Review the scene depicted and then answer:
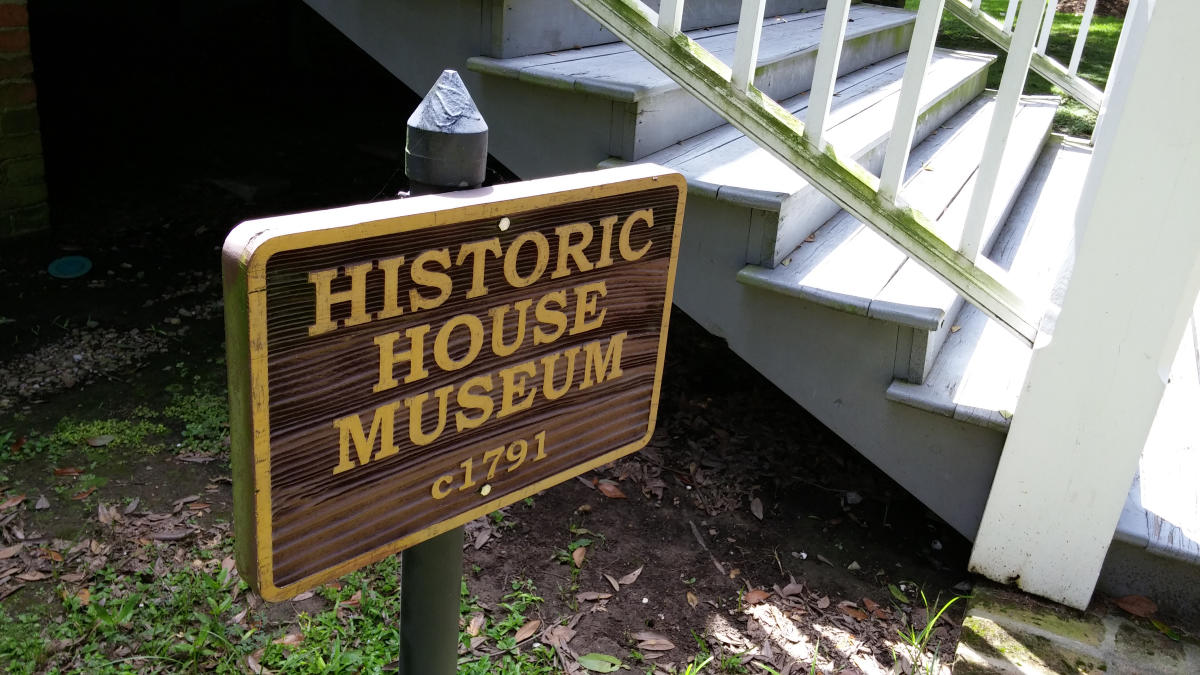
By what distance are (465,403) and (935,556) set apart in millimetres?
2161

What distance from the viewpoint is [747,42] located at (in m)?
2.53

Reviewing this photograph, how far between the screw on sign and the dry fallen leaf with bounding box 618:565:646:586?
4.38ft

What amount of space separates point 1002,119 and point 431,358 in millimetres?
1833

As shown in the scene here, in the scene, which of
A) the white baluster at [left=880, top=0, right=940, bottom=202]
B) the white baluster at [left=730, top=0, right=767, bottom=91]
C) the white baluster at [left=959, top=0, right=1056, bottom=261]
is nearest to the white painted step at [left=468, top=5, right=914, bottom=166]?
the white baluster at [left=730, top=0, right=767, bottom=91]

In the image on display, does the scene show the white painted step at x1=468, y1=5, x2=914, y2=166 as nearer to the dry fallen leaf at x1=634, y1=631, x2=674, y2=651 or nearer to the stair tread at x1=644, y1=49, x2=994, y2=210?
the stair tread at x1=644, y1=49, x2=994, y2=210

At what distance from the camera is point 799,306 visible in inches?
107

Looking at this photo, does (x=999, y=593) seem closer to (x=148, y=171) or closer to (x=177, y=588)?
(x=177, y=588)

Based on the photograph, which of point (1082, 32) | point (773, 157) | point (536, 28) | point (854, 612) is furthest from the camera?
point (1082, 32)

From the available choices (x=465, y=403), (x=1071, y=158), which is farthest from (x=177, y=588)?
(x=1071, y=158)

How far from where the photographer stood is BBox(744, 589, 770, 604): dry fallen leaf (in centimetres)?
260

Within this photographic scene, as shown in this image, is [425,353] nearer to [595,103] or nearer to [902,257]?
[595,103]

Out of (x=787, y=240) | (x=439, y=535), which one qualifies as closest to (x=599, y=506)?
(x=787, y=240)

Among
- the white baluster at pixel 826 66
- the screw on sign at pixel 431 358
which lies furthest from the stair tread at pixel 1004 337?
the screw on sign at pixel 431 358

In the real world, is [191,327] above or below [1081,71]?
below
